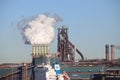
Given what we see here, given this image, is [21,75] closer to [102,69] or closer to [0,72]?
[0,72]

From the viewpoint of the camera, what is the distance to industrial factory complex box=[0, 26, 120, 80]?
272 ft

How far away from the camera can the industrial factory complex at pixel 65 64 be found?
8294cm

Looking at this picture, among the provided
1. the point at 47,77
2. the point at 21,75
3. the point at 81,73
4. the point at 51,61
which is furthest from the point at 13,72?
the point at 47,77

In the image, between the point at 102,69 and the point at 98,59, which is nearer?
the point at 102,69

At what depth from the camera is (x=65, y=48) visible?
319 feet

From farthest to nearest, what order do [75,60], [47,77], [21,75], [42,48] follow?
1. [75,60]
2. [42,48]
3. [21,75]
4. [47,77]

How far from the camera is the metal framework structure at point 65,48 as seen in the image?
96.7m

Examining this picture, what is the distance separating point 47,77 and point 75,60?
34747 mm

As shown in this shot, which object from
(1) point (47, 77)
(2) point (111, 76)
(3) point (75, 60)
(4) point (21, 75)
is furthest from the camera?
(3) point (75, 60)

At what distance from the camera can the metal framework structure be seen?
9669cm

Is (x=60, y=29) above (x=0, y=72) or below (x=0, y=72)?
above

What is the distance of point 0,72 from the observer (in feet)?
280

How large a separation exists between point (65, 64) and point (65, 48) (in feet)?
21.6

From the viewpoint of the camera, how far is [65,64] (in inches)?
3600
